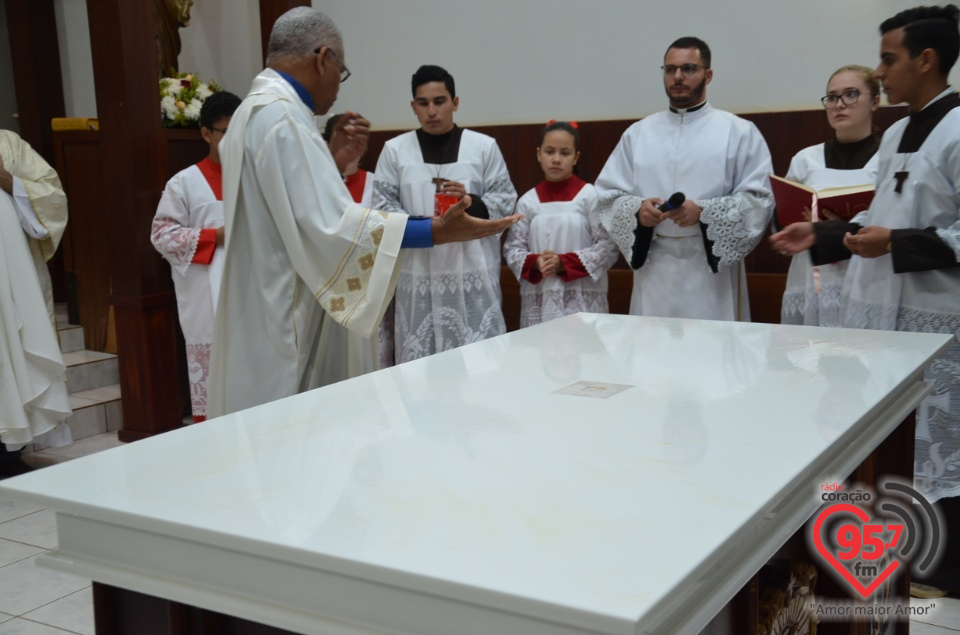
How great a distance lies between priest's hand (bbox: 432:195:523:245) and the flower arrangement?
370 centimetres

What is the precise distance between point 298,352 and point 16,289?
2444 millimetres

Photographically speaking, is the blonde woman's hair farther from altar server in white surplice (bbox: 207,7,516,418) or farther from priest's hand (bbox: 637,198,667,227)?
altar server in white surplice (bbox: 207,7,516,418)

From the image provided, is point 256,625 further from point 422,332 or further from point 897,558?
point 422,332

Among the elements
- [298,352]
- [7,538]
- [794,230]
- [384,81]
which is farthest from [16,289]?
[794,230]

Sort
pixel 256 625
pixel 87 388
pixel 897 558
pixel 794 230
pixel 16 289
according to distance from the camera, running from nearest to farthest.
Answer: pixel 256 625
pixel 897 558
pixel 794 230
pixel 16 289
pixel 87 388

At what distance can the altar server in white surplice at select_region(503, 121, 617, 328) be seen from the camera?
4520 millimetres

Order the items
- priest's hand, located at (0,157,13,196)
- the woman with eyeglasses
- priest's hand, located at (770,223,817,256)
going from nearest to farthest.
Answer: priest's hand, located at (770,223,817,256)
the woman with eyeglasses
priest's hand, located at (0,157,13,196)

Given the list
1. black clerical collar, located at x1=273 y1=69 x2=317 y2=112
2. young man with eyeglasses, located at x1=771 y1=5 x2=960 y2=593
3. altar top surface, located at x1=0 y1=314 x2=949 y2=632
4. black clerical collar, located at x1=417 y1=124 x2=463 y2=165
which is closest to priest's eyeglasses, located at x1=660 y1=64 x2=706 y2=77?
young man with eyeglasses, located at x1=771 y1=5 x2=960 y2=593

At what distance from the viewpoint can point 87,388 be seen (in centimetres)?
571

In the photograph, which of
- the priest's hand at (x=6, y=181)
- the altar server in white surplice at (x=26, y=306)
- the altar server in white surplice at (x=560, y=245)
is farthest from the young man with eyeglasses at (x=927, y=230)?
the priest's hand at (x=6, y=181)

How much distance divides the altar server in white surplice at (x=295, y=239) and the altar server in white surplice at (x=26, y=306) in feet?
6.61

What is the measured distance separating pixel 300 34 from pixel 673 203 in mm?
1668

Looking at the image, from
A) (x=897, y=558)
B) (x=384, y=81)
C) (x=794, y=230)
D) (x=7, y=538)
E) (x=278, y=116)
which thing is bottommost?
(x=7, y=538)

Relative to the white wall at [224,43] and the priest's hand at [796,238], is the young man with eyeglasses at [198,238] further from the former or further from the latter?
the priest's hand at [796,238]
